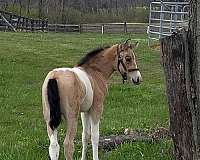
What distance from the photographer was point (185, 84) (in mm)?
5223

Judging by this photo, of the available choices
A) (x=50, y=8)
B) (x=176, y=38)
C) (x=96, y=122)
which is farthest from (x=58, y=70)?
(x=50, y=8)

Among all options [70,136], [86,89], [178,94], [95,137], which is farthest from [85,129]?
[178,94]

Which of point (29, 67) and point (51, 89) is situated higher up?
point (51, 89)

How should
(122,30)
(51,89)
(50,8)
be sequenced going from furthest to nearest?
(50,8), (122,30), (51,89)

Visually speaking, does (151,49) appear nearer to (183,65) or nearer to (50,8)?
(183,65)

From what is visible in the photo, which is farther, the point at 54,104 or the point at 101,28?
the point at 101,28

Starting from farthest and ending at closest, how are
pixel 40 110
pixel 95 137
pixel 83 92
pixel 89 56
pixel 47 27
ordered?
pixel 47 27 → pixel 40 110 → pixel 89 56 → pixel 95 137 → pixel 83 92

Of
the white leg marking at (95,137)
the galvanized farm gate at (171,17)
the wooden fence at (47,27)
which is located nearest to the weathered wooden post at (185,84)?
the white leg marking at (95,137)

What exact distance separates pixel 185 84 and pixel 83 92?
4.77ft

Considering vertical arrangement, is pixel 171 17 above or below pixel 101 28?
above

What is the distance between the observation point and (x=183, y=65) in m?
5.17

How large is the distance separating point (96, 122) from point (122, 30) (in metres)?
56.9

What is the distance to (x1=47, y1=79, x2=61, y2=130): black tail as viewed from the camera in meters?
5.73

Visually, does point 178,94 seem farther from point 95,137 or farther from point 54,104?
point 95,137
